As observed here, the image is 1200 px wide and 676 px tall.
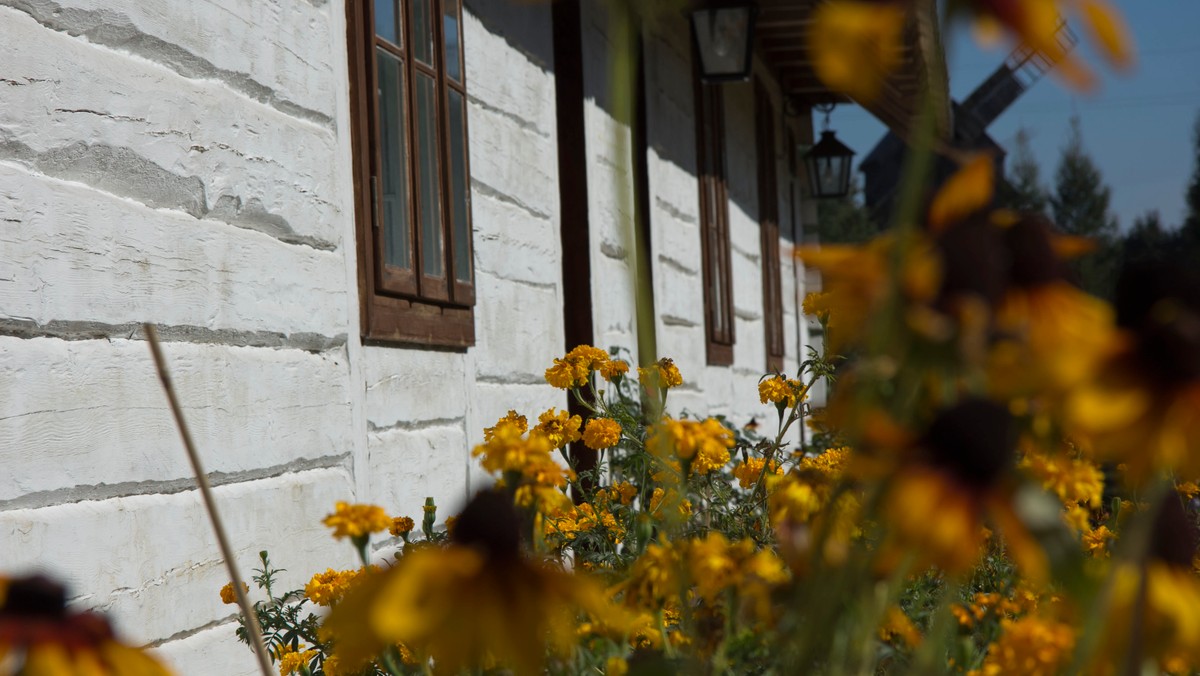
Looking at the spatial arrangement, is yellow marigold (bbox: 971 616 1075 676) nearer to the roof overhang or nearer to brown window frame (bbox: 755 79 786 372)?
the roof overhang

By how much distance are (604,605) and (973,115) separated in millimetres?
20360

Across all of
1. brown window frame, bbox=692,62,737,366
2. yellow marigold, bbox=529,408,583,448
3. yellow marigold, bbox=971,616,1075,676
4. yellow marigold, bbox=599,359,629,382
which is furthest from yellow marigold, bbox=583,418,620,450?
brown window frame, bbox=692,62,737,366

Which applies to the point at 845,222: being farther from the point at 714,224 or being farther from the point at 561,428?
the point at 561,428

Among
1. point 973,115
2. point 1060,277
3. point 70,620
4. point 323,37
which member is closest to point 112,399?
point 323,37

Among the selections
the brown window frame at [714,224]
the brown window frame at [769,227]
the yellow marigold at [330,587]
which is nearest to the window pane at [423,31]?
the yellow marigold at [330,587]

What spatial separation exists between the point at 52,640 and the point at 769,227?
30.0ft

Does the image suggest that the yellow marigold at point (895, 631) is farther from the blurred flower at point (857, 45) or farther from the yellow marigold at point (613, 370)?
the yellow marigold at point (613, 370)

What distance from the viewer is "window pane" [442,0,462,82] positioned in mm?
3842

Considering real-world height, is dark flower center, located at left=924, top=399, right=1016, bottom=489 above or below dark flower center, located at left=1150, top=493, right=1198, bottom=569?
above

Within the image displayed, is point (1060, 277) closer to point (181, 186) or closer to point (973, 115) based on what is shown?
point (181, 186)

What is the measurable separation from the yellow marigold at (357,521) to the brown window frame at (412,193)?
6.87 feet

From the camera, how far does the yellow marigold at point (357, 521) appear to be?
1015 mm

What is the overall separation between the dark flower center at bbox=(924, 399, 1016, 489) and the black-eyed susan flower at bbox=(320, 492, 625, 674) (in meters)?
0.18

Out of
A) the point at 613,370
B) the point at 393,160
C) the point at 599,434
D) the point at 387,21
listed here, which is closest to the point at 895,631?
the point at 599,434
